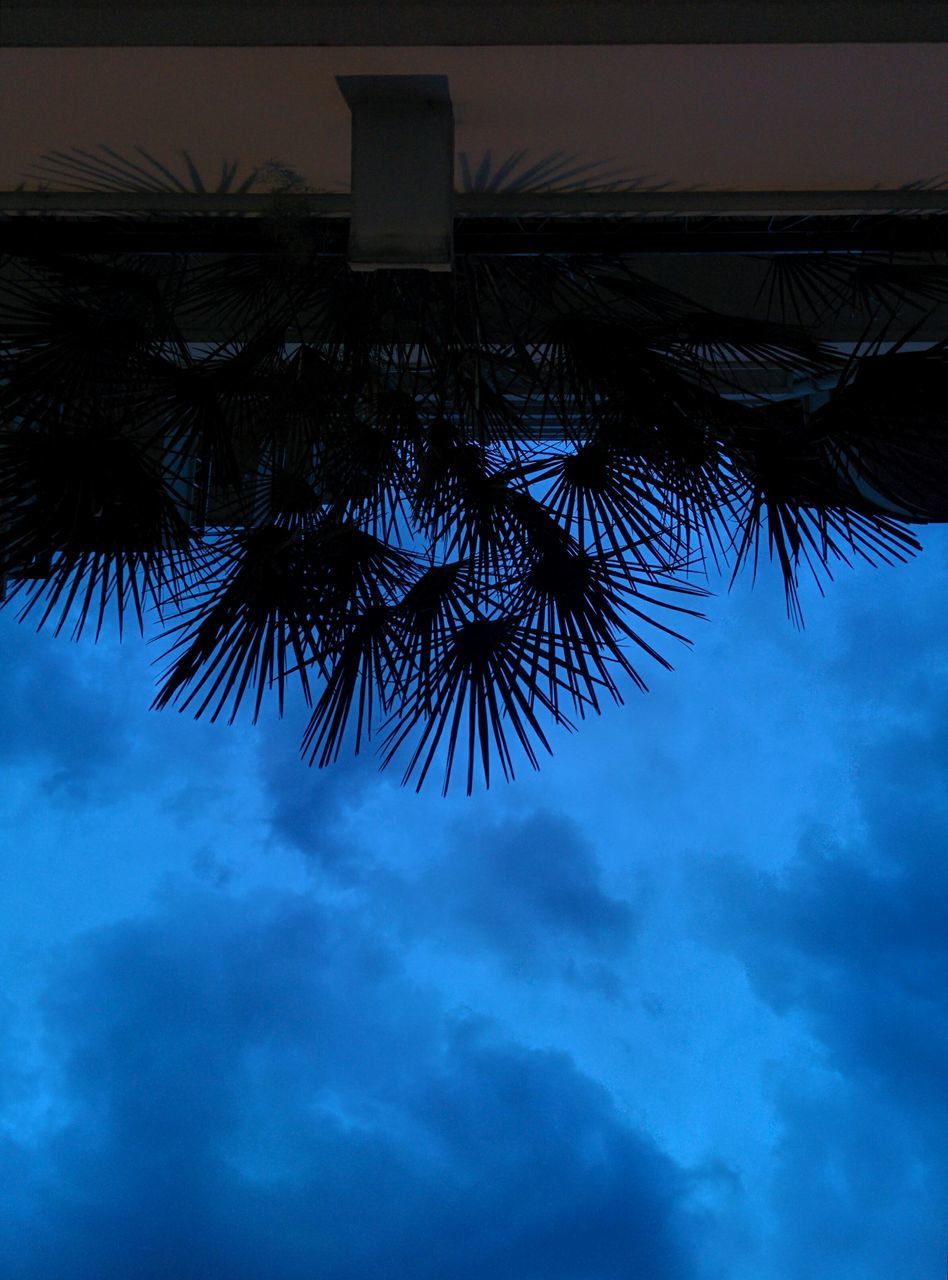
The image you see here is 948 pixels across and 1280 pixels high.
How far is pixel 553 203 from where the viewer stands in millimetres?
1826

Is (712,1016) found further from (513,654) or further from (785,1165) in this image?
(513,654)

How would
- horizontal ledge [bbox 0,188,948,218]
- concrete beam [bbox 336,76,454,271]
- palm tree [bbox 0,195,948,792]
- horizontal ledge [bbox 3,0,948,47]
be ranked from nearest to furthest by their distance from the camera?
horizontal ledge [bbox 3,0,948,47] → concrete beam [bbox 336,76,454,271] → horizontal ledge [bbox 0,188,948,218] → palm tree [bbox 0,195,948,792]

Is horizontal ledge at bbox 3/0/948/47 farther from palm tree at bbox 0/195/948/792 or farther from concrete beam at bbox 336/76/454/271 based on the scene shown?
palm tree at bbox 0/195/948/792

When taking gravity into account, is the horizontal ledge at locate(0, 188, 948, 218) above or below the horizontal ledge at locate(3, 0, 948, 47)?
above

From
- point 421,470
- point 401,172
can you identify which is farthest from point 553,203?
point 421,470

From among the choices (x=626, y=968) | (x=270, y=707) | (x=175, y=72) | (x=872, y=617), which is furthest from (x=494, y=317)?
(x=872, y=617)

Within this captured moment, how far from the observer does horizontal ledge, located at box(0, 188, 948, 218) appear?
70.3 inches

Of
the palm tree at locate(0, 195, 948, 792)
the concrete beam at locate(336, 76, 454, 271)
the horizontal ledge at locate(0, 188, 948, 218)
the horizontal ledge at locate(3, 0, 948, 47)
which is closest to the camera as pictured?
the horizontal ledge at locate(3, 0, 948, 47)

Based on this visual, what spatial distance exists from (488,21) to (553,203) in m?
0.51

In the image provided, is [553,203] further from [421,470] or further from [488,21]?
[421,470]

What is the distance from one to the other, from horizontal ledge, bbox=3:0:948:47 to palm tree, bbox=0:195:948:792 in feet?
2.05

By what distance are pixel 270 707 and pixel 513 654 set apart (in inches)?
440

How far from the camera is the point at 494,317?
9.37 feet

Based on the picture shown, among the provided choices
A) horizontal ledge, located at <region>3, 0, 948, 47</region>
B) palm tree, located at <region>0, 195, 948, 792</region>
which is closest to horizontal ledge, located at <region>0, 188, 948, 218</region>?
palm tree, located at <region>0, 195, 948, 792</region>
